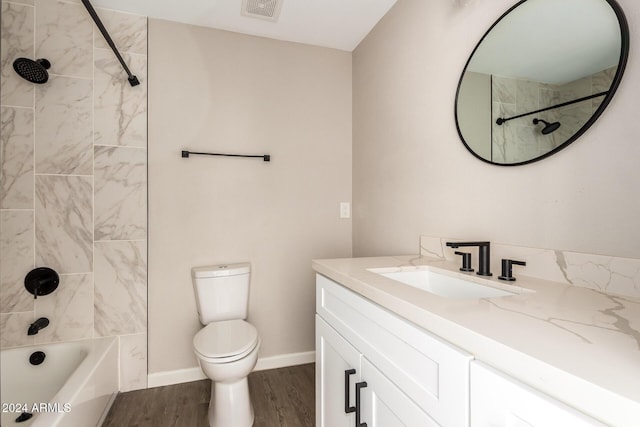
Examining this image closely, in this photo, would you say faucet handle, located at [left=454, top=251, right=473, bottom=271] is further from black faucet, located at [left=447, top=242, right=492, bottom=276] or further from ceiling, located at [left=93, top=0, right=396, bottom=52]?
ceiling, located at [left=93, top=0, right=396, bottom=52]

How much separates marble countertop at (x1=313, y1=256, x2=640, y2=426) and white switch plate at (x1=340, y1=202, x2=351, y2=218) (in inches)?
55.9

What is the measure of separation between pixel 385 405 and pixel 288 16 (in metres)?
2.12

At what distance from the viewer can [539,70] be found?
3.64 feet

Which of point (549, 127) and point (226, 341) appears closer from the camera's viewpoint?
point (549, 127)

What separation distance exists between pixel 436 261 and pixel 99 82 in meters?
2.16

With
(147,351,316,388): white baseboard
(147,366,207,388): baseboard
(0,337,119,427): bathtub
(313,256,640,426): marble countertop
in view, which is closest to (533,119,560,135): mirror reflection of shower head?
(313,256,640,426): marble countertop

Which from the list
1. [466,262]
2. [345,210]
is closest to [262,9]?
[345,210]

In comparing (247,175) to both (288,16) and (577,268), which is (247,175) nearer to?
(288,16)

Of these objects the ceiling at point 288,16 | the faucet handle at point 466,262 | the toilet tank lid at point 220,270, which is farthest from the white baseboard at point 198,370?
the ceiling at point 288,16

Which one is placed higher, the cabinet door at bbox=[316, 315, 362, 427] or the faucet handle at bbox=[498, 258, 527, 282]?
the faucet handle at bbox=[498, 258, 527, 282]

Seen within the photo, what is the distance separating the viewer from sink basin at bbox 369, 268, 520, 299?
1.07 m

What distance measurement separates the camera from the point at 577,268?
0.97 metres

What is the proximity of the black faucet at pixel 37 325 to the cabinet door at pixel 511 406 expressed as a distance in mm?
2183

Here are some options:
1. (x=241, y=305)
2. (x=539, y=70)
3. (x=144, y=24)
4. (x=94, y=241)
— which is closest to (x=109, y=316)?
(x=94, y=241)
